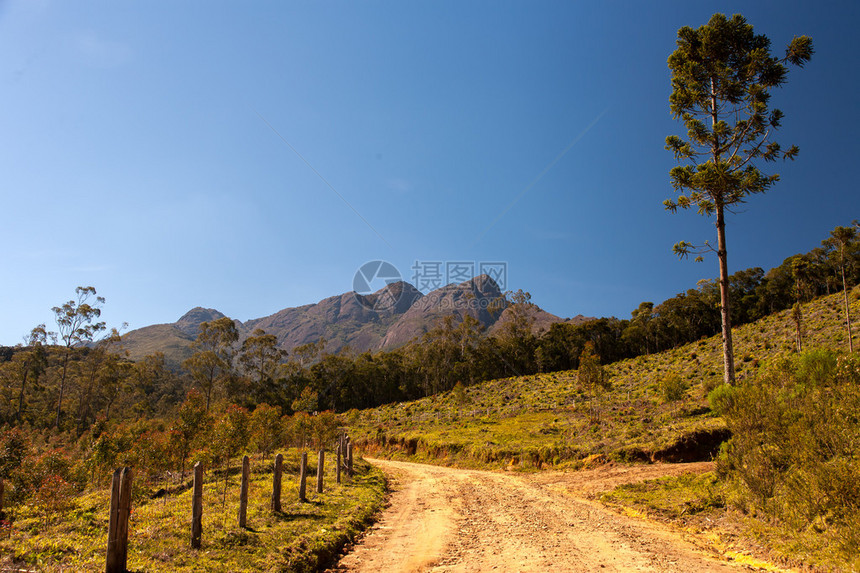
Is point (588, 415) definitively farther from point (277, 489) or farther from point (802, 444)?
point (277, 489)

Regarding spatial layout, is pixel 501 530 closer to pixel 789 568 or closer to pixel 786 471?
pixel 789 568

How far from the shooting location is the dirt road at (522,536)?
8273mm

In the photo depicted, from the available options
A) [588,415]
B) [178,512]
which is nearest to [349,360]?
[588,415]

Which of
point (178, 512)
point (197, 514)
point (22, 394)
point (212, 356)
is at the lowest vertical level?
point (178, 512)

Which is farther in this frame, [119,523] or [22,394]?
[22,394]

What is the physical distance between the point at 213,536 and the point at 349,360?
259ft

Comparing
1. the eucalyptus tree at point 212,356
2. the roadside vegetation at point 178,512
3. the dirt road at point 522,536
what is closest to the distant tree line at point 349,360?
the eucalyptus tree at point 212,356

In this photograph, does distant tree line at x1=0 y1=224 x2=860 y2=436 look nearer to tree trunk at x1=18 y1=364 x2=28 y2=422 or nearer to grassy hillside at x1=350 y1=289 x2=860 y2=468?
tree trunk at x1=18 y1=364 x2=28 y2=422

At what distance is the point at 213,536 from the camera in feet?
31.3

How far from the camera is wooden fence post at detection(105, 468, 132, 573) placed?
22.5ft

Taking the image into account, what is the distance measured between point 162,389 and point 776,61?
305ft

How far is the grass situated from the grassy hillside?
1269 cm

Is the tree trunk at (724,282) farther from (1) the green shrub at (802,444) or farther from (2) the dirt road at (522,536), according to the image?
(2) the dirt road at (522,536)

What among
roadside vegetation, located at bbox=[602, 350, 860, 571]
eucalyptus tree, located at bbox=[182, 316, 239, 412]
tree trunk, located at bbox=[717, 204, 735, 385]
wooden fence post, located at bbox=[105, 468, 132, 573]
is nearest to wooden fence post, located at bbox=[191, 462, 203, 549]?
wooden fence post, located at bbox=[105, 468, 132, 573]
